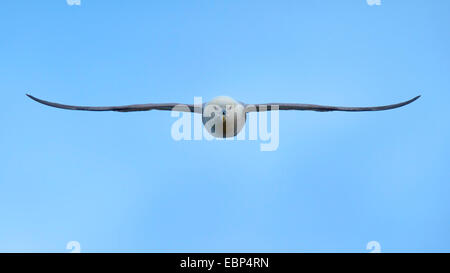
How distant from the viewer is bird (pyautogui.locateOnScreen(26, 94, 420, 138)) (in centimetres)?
2459

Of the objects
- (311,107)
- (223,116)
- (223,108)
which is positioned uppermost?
(311,107)

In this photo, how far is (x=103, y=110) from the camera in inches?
1068

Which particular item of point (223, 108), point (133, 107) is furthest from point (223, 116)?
point (133, 107)

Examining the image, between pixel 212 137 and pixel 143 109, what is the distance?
4302mm

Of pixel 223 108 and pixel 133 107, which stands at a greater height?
pixel 133 107

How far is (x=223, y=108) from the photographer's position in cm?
2455

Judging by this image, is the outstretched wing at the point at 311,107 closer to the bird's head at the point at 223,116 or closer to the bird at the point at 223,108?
the bird at the point at 223,108

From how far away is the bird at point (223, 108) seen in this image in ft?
80.7

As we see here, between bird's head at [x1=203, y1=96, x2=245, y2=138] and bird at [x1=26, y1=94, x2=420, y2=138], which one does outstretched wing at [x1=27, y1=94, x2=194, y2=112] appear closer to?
bird at [x1=26, y1=94, x2=420, y2=138]

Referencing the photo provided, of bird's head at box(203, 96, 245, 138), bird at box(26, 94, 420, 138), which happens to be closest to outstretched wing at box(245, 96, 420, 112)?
bird at box(26, 94, 420, 138)

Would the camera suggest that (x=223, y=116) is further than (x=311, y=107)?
No

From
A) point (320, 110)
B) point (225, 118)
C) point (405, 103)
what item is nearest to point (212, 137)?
point (225, 118)

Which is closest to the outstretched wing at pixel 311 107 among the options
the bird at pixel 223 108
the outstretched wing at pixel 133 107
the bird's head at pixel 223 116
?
the bird at pixel 223 108

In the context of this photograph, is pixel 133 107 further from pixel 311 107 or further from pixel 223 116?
pixel 311 107
